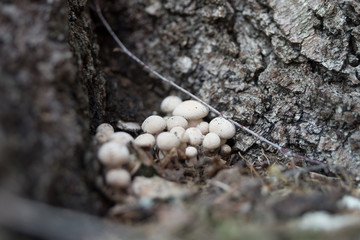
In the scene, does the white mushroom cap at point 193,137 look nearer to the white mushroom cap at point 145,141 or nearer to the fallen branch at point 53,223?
the white mushroom cap at point 145,141

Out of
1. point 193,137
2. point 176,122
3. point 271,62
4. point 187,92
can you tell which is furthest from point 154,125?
point 271,62

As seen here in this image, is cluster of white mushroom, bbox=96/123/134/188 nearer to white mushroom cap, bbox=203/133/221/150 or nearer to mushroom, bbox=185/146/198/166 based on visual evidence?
mushroom, bbox=185/146/198/166

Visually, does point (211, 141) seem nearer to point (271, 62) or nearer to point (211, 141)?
point (211, 141)

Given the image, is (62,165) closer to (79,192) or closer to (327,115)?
(79,192)

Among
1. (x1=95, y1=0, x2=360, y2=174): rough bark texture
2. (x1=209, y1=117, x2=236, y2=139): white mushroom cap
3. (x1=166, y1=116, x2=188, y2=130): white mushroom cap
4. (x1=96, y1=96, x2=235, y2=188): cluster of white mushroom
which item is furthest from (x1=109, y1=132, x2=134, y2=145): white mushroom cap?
(x1=95, y1=0, x2=360, y2=174): rough bark texture

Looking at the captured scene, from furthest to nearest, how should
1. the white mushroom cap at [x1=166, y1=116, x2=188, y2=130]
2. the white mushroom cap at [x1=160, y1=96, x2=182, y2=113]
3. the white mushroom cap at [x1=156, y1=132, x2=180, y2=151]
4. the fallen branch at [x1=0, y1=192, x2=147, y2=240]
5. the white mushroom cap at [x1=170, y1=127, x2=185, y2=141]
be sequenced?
the white mushroom cap at [x1=160, y1=96, x2=182, y2=113] → the white mushroom cap at [x1=166, y1=116, x2=188, y2=130] → the white mushroom cap at [x1=170, y1=127, x2=185, y2=141] → the white mushroom cap at [x1=156, y1=132, x2=180, y2=151] → the fallen branch at [x1=0, y1=192, x2=147, y2=240]

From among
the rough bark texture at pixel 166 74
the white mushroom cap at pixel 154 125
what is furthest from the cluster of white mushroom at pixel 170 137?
the rough bark texture at pixel 166 74
